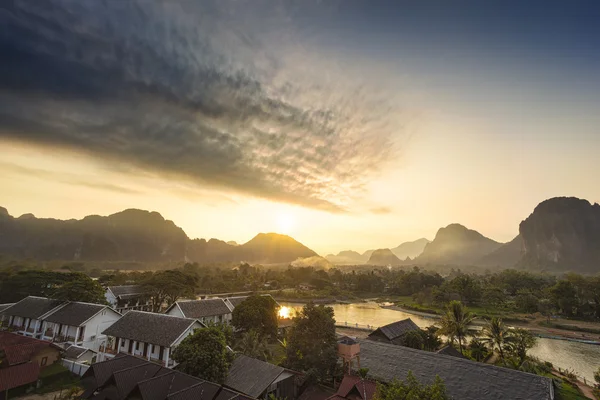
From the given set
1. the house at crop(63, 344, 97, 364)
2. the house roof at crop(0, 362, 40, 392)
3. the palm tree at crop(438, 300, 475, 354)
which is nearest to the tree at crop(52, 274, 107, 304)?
the house at crop(63, 344, 97, 364)

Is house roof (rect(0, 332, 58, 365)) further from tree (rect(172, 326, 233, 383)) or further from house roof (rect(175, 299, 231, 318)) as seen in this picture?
house roof (rect(175, 299, 231, 318))

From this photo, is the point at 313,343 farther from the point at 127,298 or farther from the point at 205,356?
the point at 127,298

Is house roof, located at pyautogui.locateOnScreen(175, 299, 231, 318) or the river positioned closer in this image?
the river

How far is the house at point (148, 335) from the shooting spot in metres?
31.5

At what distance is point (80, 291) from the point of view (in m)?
44.8

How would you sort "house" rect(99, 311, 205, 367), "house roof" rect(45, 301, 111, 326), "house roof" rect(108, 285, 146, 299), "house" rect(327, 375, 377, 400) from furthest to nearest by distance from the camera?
"house roof" rect(108, 285, 146, 299), "house roof" rect(45, 301, 111, 326), "house" rect(99, 311, 205, 367), "house" rect(327, 375, 377, 400)

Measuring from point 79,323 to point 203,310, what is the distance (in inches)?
623

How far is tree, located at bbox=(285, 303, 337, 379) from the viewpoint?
2759 cm

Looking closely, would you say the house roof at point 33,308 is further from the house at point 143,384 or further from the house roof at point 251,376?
the house roof at point 251,376

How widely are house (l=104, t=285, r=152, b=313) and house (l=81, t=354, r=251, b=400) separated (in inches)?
1594

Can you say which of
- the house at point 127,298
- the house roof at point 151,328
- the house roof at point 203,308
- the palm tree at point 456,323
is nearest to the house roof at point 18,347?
the house roof at point 151,328

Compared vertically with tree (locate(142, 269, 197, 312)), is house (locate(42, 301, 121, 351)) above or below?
below

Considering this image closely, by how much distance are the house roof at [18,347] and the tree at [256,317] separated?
20.6 m

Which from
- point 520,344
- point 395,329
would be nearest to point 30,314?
point 395,329
